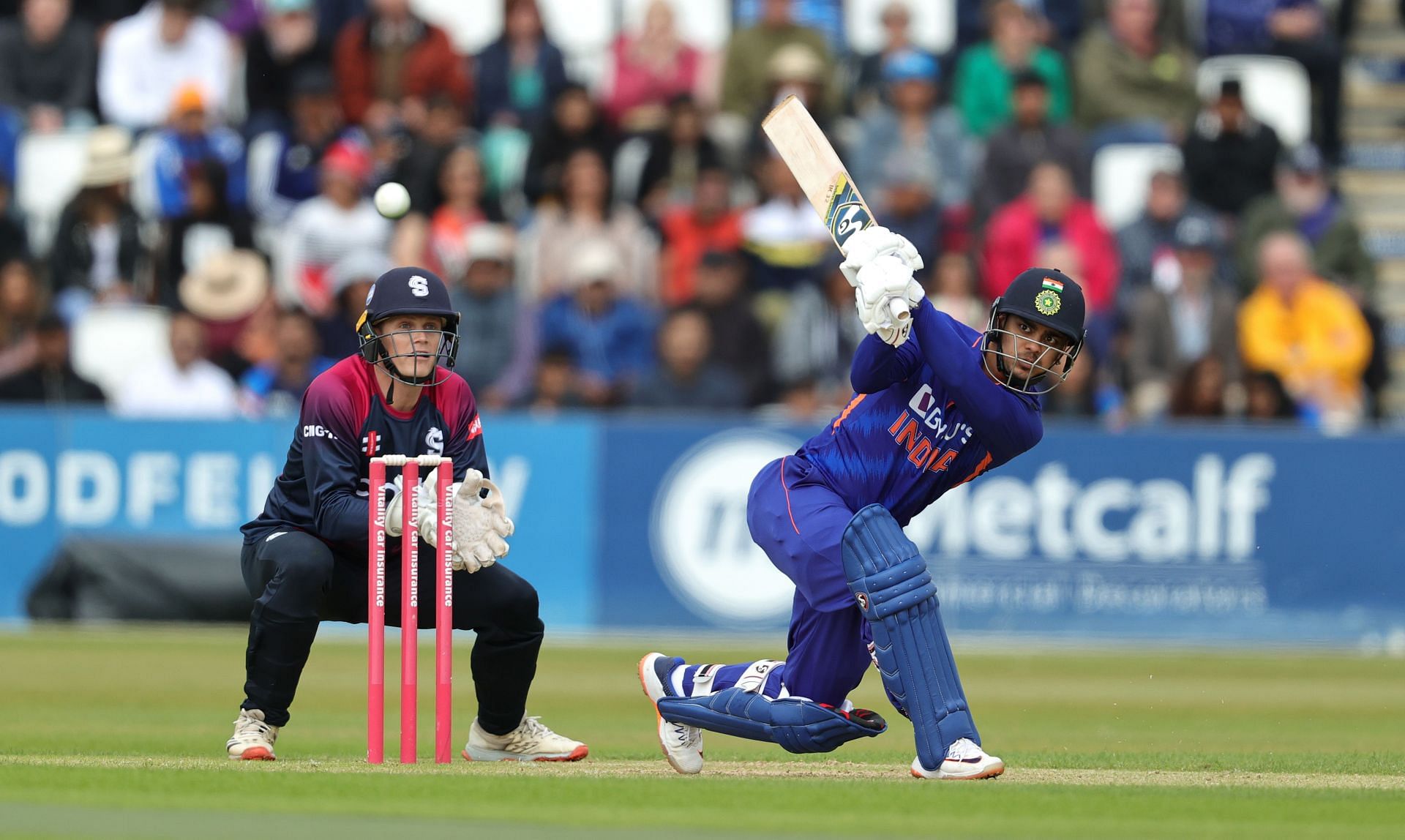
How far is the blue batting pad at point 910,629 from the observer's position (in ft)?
22.8

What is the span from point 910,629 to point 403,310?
6.72 feet

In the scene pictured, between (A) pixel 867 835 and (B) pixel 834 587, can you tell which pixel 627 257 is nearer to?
(B) pixel 834 587

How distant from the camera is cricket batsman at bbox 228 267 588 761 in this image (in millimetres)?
7363

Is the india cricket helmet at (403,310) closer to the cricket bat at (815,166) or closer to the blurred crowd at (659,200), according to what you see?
the cricket bat at (815,166)

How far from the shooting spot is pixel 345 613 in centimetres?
782

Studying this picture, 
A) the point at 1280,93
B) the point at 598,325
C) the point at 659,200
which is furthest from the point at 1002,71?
the point at 598,325

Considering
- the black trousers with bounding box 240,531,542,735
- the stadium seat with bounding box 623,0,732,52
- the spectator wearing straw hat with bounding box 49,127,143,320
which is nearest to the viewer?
the black trousers with bounding box 240,531,542,735

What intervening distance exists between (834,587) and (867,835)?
1700 millimetres

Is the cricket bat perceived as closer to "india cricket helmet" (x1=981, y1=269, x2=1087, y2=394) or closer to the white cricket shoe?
"india cricket helmet" (x1=981, y1=269, x2=1087, y2=394)

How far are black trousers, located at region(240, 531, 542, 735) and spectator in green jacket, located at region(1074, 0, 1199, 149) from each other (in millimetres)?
11104

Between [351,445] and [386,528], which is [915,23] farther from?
[386,528]

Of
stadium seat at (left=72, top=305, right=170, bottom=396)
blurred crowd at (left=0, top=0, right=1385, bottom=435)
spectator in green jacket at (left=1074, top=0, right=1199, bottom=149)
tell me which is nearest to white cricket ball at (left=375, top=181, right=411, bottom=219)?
blurred crowd at (left=0, top=0, right=1385, bottom=435)

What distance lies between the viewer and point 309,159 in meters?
17.2

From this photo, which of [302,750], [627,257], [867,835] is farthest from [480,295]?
[867,835]
